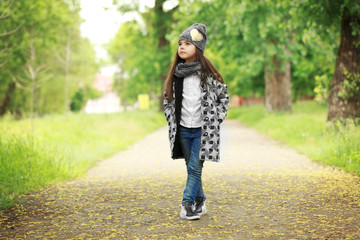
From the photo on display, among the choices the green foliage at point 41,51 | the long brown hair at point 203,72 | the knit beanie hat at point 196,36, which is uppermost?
the green foliage at point 41,51

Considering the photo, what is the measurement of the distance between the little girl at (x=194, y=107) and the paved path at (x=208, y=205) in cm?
55

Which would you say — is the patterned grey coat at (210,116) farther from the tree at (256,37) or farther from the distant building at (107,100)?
the distant building at (107,100)

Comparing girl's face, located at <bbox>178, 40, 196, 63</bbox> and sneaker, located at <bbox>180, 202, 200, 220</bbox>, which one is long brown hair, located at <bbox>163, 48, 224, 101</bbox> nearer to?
girl's face, located at <bbox>178, 40, 196, 63</bbox>

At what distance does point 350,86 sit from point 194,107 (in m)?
8.29

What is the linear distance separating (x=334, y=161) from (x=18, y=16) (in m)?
18.3

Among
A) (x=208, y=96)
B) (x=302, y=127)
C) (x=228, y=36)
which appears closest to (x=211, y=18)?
(x=228, y=36)

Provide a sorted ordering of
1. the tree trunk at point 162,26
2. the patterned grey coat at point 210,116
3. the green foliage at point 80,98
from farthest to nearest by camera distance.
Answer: the green foliage at point 80,98 < the tree trunk at point 162,26 < the patterned grey coat at point 210,116

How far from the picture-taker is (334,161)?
8406 mm

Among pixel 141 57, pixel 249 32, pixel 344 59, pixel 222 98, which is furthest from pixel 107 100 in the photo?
pixel 222 98

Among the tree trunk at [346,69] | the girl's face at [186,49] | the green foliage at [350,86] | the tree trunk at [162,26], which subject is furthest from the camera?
the tree trunk at [162,26]

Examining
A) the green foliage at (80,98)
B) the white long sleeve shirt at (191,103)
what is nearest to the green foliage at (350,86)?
the white long sleeve shirt at (191,103)

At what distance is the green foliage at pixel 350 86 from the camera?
38.7 ft

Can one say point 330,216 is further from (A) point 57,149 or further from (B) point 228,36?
(B) point 228,36

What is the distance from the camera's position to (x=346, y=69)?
39.5 ft
